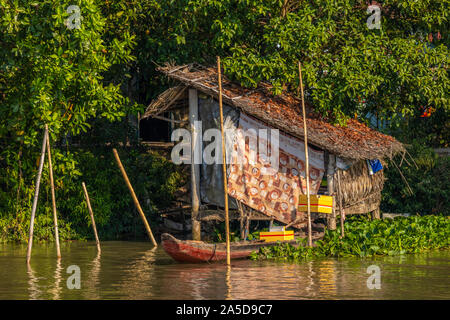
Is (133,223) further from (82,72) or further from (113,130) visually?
(82,72)

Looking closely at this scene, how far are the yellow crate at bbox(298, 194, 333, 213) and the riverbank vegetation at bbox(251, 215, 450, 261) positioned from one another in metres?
0.48

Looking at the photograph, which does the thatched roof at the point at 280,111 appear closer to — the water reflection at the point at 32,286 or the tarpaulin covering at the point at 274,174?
the tarpaulin covering at the point at 274,174

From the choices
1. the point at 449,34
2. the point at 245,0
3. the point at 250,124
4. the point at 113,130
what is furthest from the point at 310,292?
the point at 449,34

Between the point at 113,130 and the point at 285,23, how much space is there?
551 cm

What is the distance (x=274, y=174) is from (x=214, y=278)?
4.91 metres

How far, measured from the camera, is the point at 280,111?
17922 millimetres

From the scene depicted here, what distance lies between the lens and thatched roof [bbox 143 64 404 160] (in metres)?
17.0

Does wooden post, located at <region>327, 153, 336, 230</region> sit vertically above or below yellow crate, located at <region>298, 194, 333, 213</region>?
above

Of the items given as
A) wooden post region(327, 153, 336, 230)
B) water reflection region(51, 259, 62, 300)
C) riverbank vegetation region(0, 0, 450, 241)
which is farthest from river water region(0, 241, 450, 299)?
riverbank vegetation region(0, 0, 450, 241)

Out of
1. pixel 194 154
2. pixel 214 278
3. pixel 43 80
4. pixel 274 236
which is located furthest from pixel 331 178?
pixel 43 80

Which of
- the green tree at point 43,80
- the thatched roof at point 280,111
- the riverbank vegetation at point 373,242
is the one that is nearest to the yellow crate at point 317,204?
the riverbank vegetation at point 373,242

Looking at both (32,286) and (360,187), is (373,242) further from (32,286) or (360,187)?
(32,286)

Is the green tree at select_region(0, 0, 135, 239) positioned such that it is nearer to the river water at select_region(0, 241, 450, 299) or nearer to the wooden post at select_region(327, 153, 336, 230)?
the river water at select_region(0, 241, 450, 299)

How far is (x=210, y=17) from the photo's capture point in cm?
1952
